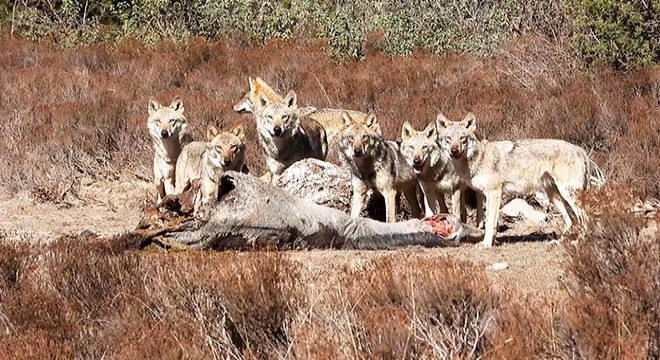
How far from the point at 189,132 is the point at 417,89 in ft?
18.5

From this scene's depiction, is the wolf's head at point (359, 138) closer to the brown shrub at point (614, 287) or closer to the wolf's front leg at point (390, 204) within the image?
the wolf's front leg at point (390, 204)

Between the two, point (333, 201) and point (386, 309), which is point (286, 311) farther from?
point (333, 201)

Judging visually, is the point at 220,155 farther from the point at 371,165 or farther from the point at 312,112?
the point at 312,112

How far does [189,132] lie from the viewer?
12633 millimetres

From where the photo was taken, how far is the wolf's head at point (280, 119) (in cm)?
1209

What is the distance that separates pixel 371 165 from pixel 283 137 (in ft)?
5.75

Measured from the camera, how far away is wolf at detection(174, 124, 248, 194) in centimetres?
1081

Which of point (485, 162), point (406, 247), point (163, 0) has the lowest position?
point (406, 247)

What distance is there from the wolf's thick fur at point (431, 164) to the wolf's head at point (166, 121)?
319 centimetres

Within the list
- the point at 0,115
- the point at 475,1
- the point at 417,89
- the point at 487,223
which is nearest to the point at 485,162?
the point at 487,223

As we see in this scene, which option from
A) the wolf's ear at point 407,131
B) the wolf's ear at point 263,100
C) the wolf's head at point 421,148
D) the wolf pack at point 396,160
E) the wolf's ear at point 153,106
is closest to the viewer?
the wolf pack at point 396,160

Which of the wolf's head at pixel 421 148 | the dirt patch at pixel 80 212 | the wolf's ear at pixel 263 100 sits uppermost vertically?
the wolf's ear at pixel 263 100

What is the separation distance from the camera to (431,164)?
10.2 metres

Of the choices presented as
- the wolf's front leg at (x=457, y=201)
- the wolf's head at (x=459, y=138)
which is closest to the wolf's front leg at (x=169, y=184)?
the wolf's front leg at (x=457, y=201)
